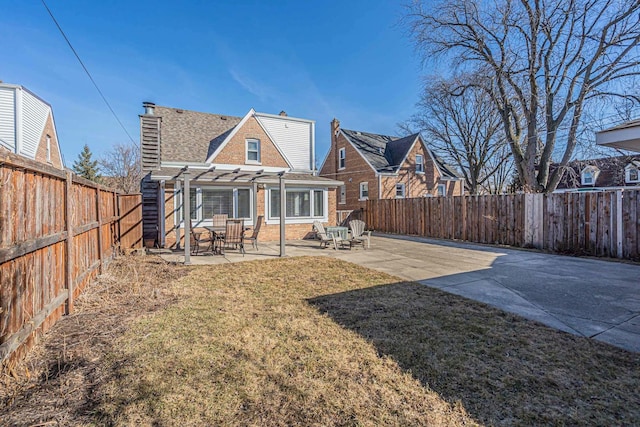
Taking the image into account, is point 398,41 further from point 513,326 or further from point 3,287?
point 3,287

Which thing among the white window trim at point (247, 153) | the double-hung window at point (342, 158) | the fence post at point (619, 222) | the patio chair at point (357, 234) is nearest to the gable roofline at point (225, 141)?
the white window trim at point (247, 153)

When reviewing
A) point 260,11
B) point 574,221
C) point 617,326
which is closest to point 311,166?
point 260,11

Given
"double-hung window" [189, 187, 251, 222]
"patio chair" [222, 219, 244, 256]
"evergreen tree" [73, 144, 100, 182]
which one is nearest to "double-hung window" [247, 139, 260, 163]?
"double-hung window" [189, 187, 251, 222]

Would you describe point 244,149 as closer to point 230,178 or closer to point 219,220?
point 230,178

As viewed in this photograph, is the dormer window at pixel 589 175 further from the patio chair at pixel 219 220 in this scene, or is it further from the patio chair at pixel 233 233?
the patio chair at pixel 233 233

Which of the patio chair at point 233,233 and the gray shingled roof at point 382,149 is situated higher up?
the gray shingled roof at point 382,149

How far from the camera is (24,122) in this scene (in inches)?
599

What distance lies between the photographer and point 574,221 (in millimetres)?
10273

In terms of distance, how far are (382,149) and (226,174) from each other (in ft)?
60.0

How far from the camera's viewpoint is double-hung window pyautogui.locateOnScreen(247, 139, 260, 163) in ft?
48.3

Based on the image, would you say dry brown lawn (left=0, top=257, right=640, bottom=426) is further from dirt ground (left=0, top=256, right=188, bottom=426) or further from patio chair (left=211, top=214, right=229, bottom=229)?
patio chair (left=211, top=214, right=229, bottom=229)

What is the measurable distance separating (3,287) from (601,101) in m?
21.5

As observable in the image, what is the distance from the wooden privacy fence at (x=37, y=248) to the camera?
8.85ft

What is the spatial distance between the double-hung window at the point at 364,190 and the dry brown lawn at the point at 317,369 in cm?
1868
